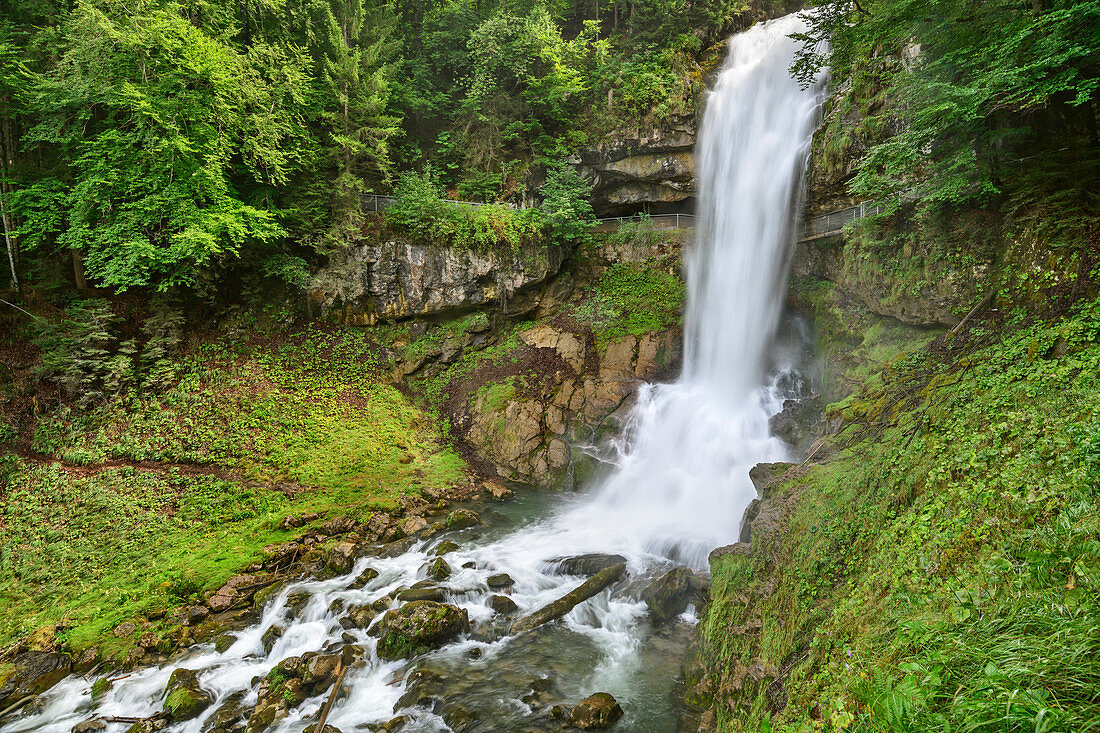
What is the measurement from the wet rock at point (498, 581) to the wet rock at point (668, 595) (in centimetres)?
231

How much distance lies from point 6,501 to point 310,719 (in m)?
7.79

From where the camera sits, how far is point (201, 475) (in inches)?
400

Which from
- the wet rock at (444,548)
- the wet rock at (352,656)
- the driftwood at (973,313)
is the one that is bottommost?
the wet rock at (352,656)

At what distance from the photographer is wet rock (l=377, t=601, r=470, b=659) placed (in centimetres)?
665

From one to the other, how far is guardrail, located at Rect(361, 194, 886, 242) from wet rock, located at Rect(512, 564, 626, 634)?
955 cm

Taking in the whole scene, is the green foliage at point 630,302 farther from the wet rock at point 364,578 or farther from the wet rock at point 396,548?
the wet rock at point 364,578

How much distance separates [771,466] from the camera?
873 centimetres

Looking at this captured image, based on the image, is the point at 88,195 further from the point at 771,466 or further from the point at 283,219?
the point at 771,466

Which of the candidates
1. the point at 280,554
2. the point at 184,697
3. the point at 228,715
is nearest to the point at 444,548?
the point at 280,554

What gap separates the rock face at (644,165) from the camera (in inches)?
660

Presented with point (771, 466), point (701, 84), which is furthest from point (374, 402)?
point (701, 84)

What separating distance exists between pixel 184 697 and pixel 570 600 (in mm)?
5221

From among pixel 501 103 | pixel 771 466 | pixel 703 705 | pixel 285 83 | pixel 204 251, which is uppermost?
pixel 501 103

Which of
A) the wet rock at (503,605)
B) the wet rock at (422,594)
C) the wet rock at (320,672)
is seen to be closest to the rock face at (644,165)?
the wet rock at (503,605)
